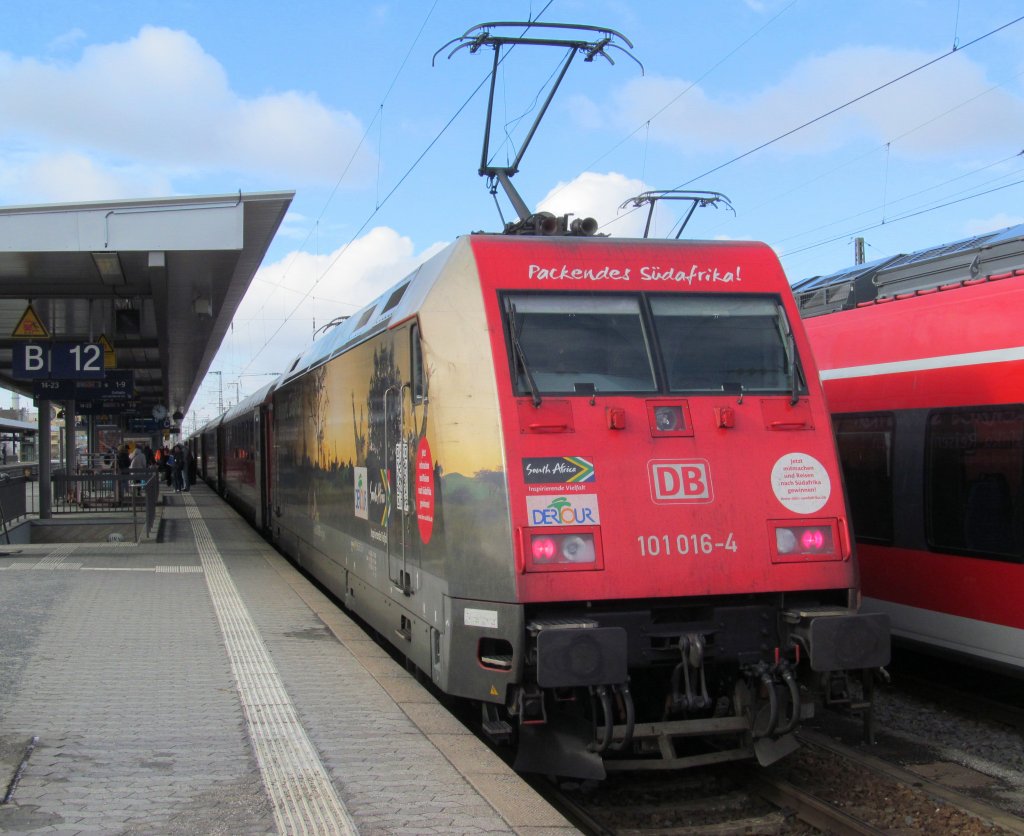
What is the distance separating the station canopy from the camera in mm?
13141

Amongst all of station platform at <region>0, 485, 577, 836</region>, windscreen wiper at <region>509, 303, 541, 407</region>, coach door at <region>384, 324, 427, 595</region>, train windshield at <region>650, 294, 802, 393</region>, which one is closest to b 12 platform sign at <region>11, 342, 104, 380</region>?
station platform at <region>0, 485, 577, 836</region>

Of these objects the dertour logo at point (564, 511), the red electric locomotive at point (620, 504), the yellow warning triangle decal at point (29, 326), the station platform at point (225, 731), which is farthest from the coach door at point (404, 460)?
the yellow warning triangle decal at point (29, 326)

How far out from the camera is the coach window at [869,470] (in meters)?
8.22

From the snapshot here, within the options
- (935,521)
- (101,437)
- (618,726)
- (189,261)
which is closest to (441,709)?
(618,726)

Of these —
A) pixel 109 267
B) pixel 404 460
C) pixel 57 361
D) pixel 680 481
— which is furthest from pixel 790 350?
pixel 57 361

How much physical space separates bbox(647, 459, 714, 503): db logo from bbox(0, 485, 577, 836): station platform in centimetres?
166

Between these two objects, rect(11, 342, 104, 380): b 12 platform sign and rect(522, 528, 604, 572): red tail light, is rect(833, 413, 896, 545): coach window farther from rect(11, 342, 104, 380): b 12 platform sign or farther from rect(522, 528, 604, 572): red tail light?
rect(11, 342, 104, 380): b 12 platform sign

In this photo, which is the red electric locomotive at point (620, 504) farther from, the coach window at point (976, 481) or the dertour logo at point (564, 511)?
the coach window at point (976, 481)

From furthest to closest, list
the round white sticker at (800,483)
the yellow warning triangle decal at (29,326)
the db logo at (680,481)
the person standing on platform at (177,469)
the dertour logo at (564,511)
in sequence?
the person standing on platform at (177,469) → the yellow warning triangle decal at (29,326) → the round white sticker at (800,483) → the db logo at (680,481) → the dertour logo at (564,511)

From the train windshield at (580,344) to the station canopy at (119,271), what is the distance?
7507mm

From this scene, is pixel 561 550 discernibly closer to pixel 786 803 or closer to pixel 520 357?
pixel 520 357

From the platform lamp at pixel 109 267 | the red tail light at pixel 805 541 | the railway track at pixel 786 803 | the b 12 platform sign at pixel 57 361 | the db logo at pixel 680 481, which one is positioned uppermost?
the platform lamp at pixel 109 267

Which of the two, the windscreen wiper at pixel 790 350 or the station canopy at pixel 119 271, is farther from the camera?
the station canopy at pixel 119 271

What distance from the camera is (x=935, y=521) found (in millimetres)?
7680
